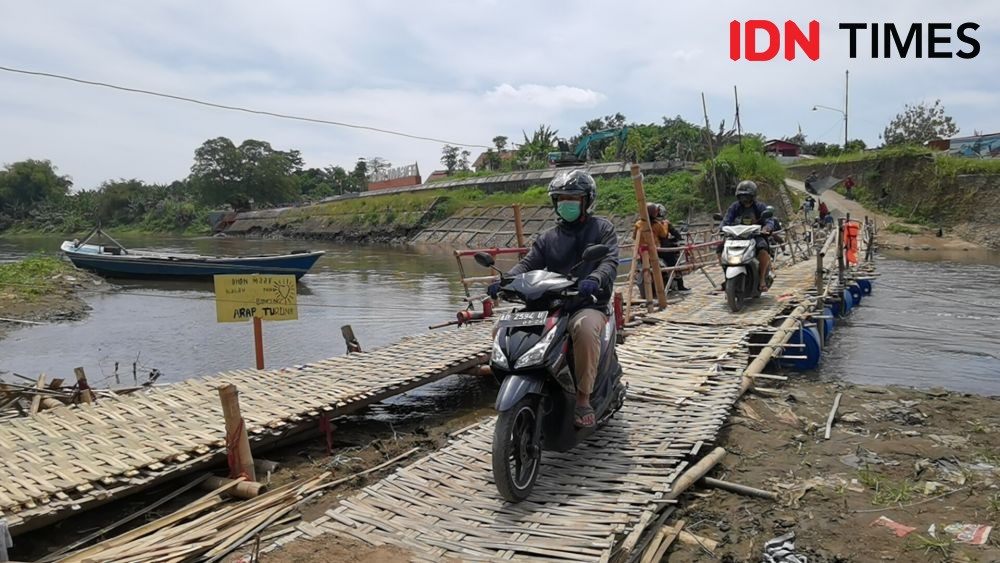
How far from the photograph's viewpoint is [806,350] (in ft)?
26.1

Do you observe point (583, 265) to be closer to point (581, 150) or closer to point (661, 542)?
point (661, 542)

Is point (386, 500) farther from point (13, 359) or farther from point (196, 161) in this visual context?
point (196, 161)

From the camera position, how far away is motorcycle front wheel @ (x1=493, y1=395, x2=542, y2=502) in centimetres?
366

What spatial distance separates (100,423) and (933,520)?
553 centimetres

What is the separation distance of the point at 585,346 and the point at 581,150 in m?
39.8

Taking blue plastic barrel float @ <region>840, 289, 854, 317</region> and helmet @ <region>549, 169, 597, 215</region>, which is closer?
helmet @ <region>549, 169, 597, 215</region>

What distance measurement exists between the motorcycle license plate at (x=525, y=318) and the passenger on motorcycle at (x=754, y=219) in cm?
610

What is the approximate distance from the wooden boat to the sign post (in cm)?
1401

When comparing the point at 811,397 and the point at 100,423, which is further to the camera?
the point at 811,397

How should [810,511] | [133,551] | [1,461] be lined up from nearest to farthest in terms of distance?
[133,551]
[810,511]
[1,461]

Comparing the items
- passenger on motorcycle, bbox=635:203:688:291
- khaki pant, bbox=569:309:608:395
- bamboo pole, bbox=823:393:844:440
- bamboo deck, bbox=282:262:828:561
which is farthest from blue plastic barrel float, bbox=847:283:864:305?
khaki pant, bbox=569:309:608:395

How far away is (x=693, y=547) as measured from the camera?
3.51 metres

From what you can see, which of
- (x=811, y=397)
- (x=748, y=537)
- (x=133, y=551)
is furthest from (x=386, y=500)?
(x=811, y=397)

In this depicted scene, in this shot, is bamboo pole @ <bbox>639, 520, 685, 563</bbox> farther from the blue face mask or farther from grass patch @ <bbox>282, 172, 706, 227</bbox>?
grass patch @ <bbox>282, 172, 706, 227</bbox>
